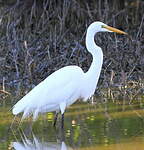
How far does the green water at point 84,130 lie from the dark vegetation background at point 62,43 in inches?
44.5

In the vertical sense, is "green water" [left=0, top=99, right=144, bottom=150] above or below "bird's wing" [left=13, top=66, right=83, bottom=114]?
below

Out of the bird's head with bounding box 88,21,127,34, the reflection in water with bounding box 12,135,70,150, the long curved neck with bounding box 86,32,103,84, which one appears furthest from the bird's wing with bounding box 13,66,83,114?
the reflection in water with bounding box 12,135,70,150

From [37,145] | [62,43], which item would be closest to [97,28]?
[37,145]

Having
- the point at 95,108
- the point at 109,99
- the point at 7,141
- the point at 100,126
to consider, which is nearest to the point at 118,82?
the point at 109,99

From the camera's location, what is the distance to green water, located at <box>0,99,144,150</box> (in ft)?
22.7

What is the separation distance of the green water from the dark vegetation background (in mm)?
1131

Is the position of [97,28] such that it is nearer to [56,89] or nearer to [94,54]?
[94,54]

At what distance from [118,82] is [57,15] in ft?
14.8

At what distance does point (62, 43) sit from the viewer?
1327 centimetres

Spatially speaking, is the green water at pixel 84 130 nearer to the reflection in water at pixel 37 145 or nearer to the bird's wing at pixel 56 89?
the reflection in water at pixel 37 145

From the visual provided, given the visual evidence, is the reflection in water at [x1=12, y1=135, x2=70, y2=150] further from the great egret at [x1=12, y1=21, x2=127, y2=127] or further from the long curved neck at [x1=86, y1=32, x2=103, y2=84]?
the long curved neck at [x1=86, y1=32, x2=103, y2=84]

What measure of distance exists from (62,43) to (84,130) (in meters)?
5.79

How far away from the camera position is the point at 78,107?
373 inches

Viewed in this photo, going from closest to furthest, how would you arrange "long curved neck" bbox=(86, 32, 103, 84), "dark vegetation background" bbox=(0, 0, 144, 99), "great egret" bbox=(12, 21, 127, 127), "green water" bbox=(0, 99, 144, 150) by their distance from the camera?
"green water" bbox=(0, 99, 144, 150) < "great egret" bbox=(12, 21, 127, 127) < "long curved neck" bbox=(86, 32, 103, 84) < "dark vegetation background" bbox=(0, 0, 144, 99)
